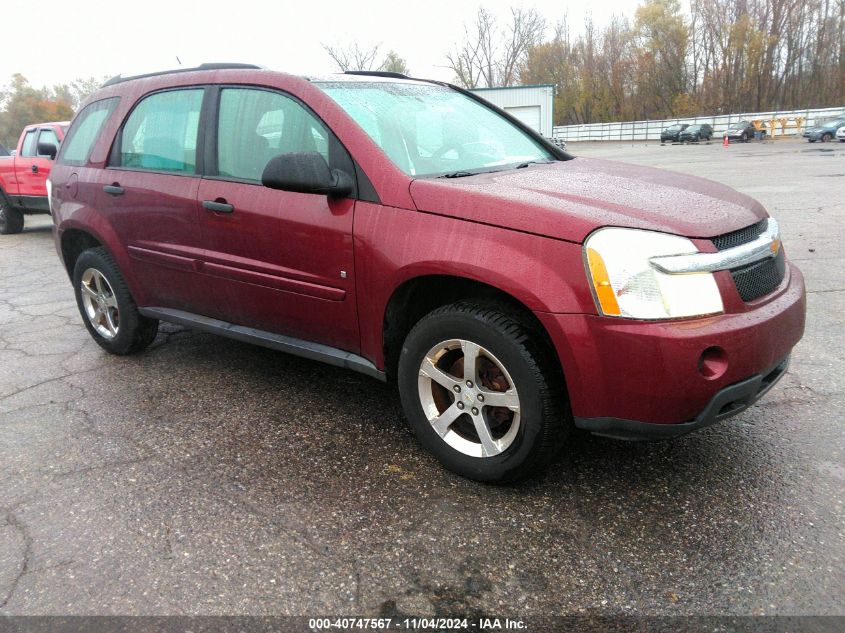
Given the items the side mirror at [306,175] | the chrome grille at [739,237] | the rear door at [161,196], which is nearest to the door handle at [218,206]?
the rear door at [161,196]

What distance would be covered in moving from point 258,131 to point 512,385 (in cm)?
195

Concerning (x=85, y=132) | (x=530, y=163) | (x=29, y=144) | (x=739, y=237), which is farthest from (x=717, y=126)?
(x=739, y=237)

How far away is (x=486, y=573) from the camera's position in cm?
222

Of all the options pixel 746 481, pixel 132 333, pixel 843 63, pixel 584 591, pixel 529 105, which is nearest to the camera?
pixel 584 591

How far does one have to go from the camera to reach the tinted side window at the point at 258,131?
3.15 metres

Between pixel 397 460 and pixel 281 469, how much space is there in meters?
0.53

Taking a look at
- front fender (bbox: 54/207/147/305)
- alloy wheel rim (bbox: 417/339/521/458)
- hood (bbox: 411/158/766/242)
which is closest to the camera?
hood (bbox: 411/158/766/242)

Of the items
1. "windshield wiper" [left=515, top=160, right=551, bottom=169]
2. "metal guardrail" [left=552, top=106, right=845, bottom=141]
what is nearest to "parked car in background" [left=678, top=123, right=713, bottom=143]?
"metal guardrail" [left=552, top=106, right=845, bottom=141]

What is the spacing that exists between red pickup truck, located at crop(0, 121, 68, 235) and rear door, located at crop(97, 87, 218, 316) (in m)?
7.34

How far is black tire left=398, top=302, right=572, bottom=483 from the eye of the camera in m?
2.45

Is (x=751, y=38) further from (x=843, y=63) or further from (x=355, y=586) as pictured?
(x=355, y=586)

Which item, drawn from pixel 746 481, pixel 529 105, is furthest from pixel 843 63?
pixel 746 481

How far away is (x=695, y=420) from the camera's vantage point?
7.52 feet

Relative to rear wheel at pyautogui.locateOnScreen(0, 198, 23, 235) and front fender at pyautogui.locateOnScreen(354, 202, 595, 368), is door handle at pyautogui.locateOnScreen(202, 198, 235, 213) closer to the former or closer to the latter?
front fender at pyautogui.locateOnScreen(354, 202, 595, 368)
